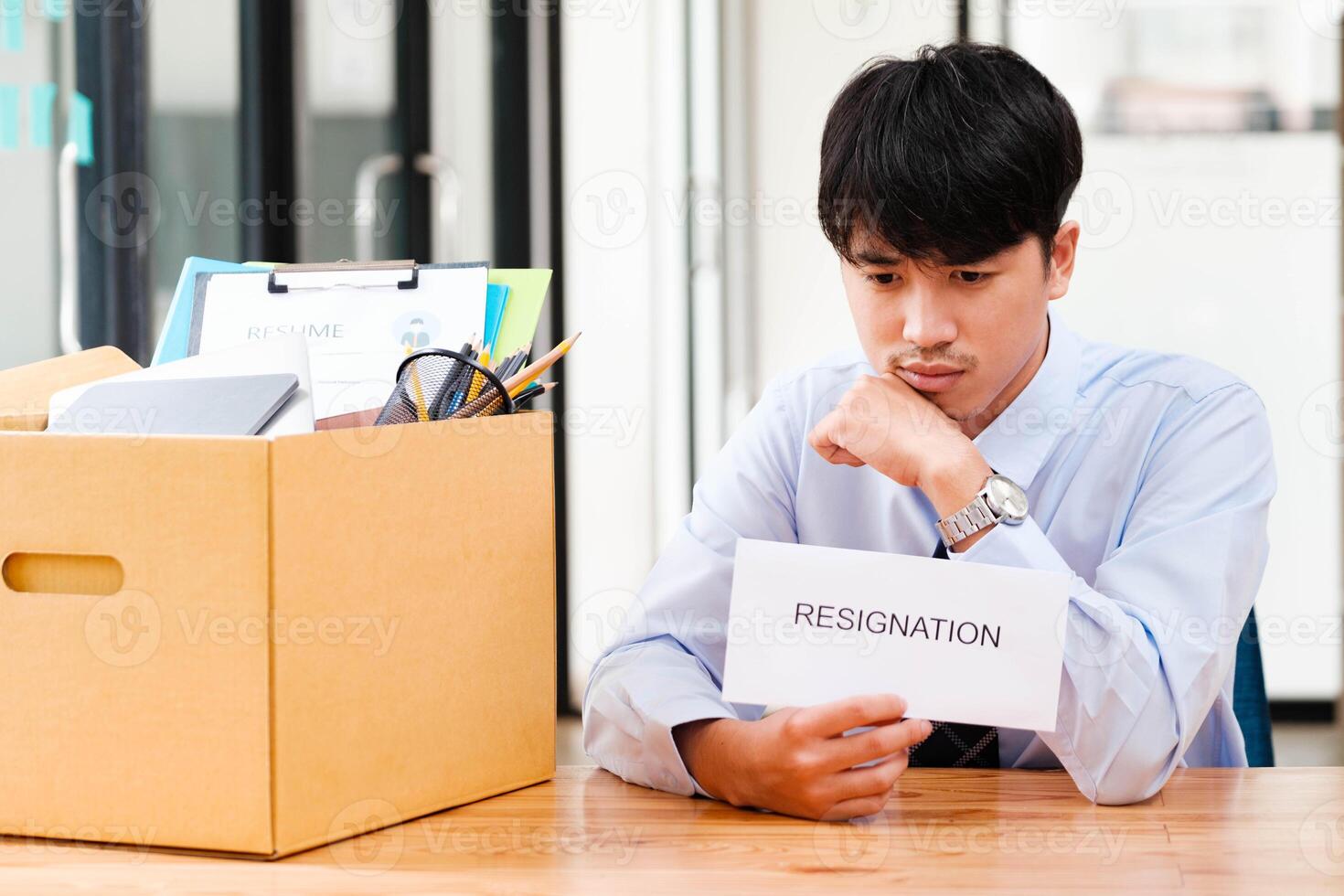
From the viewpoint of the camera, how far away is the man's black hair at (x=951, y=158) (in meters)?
1.17

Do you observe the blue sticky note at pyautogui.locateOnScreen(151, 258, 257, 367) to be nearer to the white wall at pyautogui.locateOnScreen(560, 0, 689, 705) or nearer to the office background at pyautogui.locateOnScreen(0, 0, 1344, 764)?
the office background at pyautogui.locateOnScreen(0, 0, 1344, 764)

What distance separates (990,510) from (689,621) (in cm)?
29

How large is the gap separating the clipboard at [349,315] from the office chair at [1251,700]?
2.79 feet

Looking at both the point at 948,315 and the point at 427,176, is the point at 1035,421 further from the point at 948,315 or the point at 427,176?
the point at 427,176

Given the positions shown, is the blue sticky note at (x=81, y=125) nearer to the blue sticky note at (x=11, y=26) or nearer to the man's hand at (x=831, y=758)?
the blue sticky note at (x=11, y=26)

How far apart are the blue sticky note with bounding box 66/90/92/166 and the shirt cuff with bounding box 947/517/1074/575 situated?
161 cm

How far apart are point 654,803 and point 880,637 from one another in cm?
21

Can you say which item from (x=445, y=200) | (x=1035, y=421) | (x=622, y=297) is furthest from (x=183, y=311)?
(x=622, y=297)

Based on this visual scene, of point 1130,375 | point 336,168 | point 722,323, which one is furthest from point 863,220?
point 722,323

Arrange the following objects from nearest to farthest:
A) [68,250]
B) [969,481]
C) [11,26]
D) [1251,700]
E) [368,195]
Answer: [969,481] → [1251,700] → [11,26] → [68,250] → [368,195]

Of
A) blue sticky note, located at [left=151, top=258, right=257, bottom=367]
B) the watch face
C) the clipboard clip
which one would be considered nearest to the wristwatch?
the watch face

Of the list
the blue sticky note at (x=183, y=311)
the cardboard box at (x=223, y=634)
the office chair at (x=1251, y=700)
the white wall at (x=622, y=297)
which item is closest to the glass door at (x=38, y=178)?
the blue sticky note at (x=183, y=311)

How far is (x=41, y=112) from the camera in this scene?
203 centimetres

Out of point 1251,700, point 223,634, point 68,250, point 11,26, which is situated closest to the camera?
point 223,634
